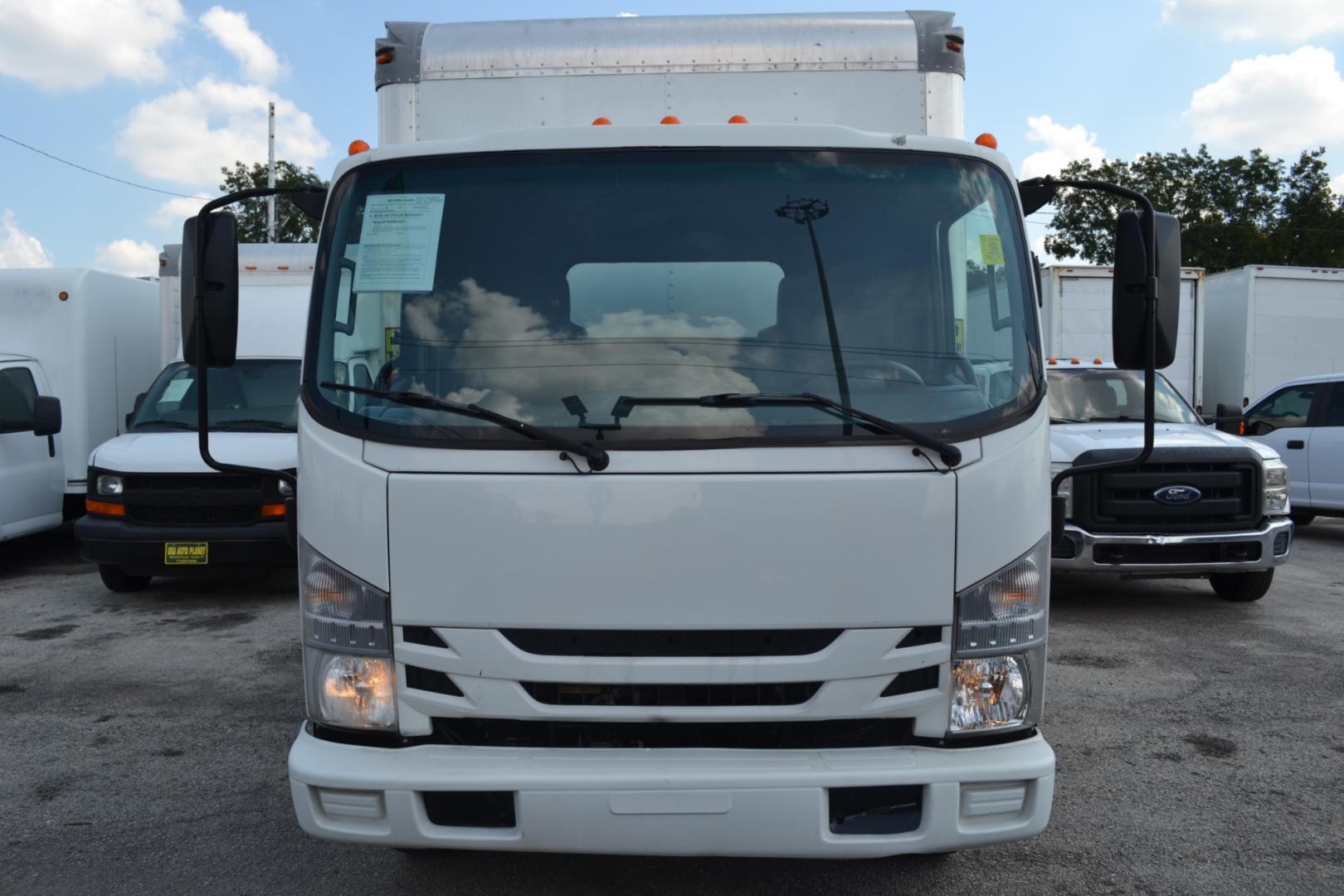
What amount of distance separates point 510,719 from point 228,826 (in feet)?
6.19

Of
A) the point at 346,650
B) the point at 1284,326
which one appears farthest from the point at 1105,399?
the point at 1284,326

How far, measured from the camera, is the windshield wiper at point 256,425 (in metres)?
9.17

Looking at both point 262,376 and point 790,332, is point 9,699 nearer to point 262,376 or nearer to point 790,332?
point 262,376

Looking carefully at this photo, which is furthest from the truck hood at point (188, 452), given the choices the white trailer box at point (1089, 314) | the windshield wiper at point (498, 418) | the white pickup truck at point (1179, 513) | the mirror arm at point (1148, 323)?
the white trailer box at point (1089, 314)

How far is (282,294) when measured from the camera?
34.2 feet

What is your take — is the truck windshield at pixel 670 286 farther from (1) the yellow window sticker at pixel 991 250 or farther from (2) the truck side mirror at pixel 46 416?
(2) the truck side mirror at pixel 46 416

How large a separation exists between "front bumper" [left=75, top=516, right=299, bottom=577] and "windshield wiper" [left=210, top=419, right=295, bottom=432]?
880mm

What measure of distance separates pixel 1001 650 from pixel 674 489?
1.01 metres

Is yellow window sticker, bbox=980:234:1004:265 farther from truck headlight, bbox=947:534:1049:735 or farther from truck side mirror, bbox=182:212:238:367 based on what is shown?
truck side mirror, bbox=182:212:238:367

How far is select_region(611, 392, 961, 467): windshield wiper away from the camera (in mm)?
3021

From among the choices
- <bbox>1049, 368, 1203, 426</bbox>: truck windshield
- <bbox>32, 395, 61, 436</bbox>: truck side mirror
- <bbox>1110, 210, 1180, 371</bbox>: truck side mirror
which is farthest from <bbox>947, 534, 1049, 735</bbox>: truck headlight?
<bbox>32, 395, 61, 436</bbox>: truck side mirror

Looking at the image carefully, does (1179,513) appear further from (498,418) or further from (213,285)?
(213,285)

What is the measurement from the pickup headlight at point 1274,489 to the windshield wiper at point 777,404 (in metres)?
6.05

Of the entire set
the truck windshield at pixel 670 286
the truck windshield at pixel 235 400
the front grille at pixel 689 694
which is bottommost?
the front grille at pixel 689 694
